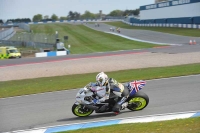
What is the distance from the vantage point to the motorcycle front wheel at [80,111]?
11.4 meters

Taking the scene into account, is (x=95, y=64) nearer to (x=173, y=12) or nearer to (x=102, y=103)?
(x=102, y=103)

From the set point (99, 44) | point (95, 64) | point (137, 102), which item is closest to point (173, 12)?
point (99, 44)

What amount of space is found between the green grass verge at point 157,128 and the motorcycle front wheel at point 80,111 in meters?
1.87

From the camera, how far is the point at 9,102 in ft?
49.8

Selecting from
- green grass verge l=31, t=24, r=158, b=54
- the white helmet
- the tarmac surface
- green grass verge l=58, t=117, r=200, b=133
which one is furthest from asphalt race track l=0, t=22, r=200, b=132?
green grass verge l=31, t=24, r=158, b=54

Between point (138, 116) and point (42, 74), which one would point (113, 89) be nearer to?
point (138, 116)

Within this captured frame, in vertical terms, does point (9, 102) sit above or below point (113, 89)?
below

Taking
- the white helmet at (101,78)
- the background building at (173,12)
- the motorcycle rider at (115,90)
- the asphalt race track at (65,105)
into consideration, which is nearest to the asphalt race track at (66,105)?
the asphalt race track at (65,105)

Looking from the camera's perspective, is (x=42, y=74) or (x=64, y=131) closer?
(x=64, y=131)

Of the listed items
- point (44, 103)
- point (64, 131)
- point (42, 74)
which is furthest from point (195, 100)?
point (42, 74)

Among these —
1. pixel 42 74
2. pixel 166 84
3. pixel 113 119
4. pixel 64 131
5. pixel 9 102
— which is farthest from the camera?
pixel 42 74

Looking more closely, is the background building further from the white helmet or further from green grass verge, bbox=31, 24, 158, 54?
the white helmet

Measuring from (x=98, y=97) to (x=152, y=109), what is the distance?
1.93 m

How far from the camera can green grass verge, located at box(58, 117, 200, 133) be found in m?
8.12
